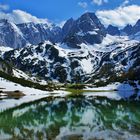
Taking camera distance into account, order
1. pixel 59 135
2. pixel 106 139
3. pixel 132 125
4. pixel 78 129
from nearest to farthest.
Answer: pixel 106 139
pixel 59 135
pixel 78 129
pixel 132 125

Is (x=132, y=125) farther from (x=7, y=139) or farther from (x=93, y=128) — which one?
(x=7, y=139)

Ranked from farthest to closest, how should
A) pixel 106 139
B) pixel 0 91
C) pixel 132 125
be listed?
pixel 0 91 < pixel 132 125 < pixel 106 139

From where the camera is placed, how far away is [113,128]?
2207 inches

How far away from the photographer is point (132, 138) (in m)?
45.8

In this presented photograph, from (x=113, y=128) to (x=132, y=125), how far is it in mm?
5289

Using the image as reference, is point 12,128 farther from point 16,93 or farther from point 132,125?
point 16,93

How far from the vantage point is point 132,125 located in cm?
5988

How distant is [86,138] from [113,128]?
35.5 feet

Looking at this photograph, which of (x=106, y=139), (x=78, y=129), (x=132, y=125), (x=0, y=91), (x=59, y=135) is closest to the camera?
(x=106, y=139)

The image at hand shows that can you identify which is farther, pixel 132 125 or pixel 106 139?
pixel 132 125

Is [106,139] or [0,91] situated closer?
[106,139]

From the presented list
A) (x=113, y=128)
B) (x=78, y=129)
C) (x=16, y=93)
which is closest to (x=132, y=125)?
(x=113, y=128)

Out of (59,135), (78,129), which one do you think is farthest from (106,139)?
(78,129)

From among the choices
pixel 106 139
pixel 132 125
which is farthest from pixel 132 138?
pixel 132 125
